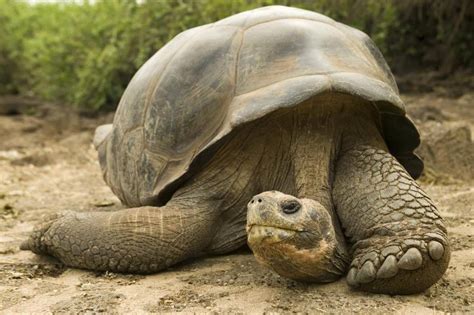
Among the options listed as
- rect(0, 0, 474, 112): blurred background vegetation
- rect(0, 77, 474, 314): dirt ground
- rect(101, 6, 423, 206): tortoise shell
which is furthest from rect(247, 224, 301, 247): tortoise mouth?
rect(0, 0, 474, 112): blurred background vegetation

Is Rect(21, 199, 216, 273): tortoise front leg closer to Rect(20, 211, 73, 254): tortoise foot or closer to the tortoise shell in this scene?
Rect(20, 211, 73, 254): tortoise foot

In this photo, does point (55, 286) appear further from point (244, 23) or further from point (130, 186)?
point (244, 23)

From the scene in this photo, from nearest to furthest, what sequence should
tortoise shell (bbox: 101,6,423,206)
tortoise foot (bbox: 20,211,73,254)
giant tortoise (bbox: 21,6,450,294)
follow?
giant tortoise (bbox: 21,6,450,294) → tortoise shell (bbox: 101,6,423,206) → tortoise foot (bbox: 20,211,73,254)

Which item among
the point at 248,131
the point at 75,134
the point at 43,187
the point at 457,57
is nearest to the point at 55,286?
the point at 248,131

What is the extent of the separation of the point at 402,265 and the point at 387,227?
18 cm

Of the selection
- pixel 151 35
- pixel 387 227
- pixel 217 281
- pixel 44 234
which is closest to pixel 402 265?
pixel 387 227

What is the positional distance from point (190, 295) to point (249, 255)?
1.80ft

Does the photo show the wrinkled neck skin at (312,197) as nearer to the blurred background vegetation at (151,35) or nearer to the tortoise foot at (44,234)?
the tortoise foot at (44,234)

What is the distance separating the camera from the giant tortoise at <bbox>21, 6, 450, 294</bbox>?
6.95 feet

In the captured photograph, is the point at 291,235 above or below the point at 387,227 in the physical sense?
above

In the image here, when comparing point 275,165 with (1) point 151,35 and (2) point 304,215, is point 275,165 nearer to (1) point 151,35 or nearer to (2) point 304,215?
(2) point 304,215

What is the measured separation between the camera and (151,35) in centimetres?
866

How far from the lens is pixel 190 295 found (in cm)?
221

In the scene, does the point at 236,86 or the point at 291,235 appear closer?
the point at 291,235
